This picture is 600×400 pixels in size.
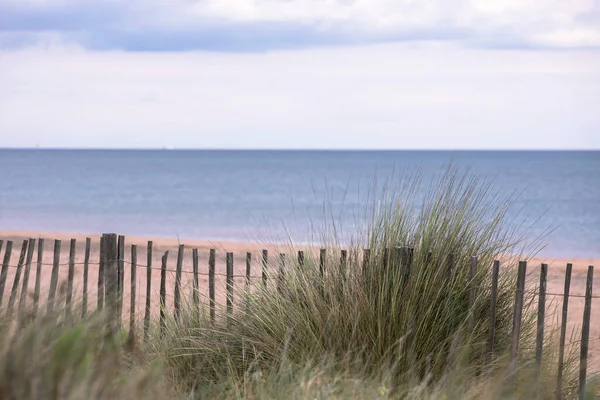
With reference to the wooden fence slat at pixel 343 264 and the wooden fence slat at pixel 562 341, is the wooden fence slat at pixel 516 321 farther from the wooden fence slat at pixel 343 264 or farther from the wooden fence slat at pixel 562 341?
the wooden fence slat at pixel 343 264

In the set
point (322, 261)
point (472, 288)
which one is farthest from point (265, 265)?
point (472, 288)

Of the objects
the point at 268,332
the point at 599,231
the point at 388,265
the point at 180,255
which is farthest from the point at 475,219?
the point at 599,231

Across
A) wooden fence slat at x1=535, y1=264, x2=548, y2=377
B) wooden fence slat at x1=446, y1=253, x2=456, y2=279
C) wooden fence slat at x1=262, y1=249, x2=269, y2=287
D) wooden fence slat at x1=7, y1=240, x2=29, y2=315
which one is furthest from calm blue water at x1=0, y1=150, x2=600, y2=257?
wooden fence slat at x1=535, y1=264, x2=548, y2=377

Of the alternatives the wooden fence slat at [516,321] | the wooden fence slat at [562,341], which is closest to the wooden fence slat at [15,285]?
the wooden fence slat at [516,321]

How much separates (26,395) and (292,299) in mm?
2535

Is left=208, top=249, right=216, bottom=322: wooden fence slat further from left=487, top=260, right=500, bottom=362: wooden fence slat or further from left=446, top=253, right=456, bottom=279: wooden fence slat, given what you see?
left=487, top=260, right=500, bottom=362: wooden fence slat

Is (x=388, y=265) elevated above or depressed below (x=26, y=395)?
above

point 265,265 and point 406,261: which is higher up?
point 406,261

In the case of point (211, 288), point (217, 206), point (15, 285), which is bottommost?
point (15, 285)

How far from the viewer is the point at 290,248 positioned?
207 inches

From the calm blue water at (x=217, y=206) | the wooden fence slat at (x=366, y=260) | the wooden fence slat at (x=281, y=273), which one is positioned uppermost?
the calm blue water at (x=217, y=206)

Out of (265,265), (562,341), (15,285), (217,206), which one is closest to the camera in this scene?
(562,341)

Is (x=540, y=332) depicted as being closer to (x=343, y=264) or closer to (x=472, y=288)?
(x=472, y=288)

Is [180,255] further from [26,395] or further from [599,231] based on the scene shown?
[599,231]
